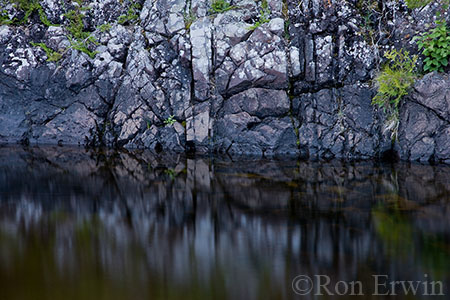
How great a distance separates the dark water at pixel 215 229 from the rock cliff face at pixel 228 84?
3.71ft

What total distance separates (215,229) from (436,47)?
244 inches

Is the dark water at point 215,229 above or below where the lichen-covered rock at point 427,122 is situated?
below

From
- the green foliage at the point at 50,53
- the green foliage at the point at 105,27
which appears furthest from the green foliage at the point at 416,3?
the green foliage at the point at 50,53

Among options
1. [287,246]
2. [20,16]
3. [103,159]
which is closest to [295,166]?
[287,246]

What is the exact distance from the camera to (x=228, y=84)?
27.5 feet

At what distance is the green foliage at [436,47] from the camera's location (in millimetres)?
7211

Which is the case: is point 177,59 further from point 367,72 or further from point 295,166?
point 367,72

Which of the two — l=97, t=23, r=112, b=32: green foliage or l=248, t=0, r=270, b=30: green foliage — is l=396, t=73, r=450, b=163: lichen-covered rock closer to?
l=248, t=0, r=270, b=30: green foliage

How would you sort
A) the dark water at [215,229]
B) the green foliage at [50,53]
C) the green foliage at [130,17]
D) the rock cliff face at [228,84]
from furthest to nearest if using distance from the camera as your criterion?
the green foliage at [130,17], the green foliage at [50,53], the rock cliff face at [228,84], the dark water at [215,229]

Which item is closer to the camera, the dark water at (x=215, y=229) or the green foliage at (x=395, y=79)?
the dark water at (x=215, y=229)

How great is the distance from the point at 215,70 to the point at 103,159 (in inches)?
131

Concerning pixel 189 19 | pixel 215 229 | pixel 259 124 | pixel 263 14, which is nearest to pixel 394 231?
pixel 215 229

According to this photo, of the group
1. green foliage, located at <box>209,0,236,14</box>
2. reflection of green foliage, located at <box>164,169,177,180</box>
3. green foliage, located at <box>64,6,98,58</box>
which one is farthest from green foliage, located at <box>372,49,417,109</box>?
green foliage, located at <box>64,6,98,58</box>

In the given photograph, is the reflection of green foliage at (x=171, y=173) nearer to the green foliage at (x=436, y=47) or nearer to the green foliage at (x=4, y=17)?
the green foliage at (x=436, y=47)
